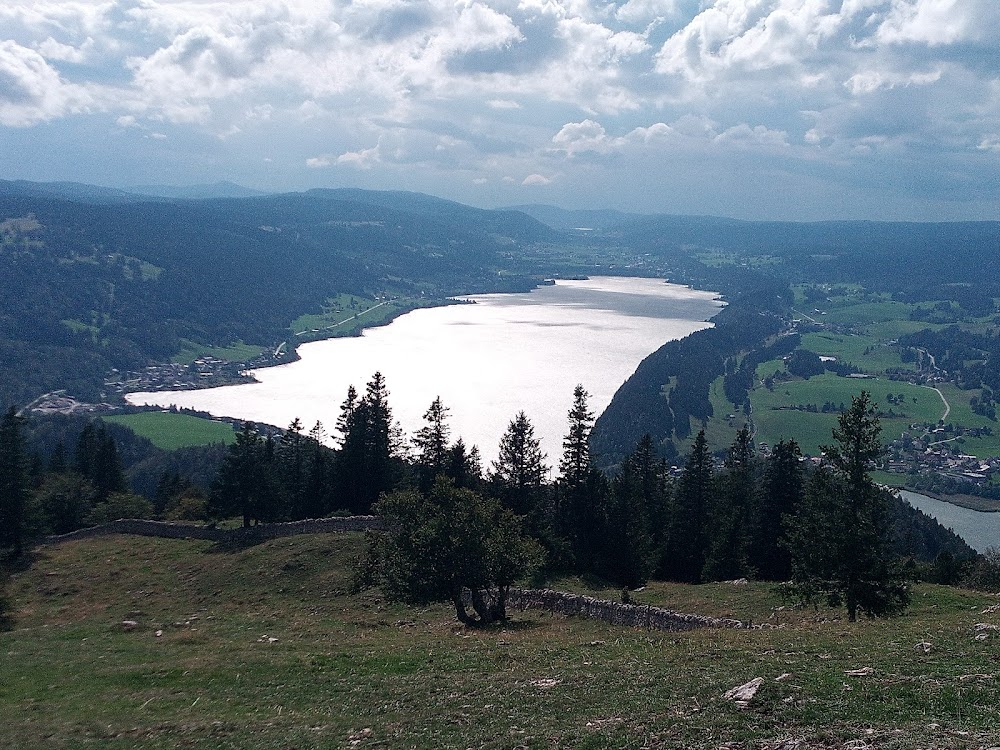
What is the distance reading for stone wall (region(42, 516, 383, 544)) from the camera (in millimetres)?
50250

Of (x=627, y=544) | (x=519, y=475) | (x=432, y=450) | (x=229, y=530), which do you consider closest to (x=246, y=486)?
(x=229, y=530)

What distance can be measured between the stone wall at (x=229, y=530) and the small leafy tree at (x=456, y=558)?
1658 centimetres

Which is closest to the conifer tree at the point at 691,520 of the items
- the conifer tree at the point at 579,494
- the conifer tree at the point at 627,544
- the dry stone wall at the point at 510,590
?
the conifer tree at the point at 627,544

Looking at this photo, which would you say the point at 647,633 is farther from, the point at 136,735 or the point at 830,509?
the point at 136,735

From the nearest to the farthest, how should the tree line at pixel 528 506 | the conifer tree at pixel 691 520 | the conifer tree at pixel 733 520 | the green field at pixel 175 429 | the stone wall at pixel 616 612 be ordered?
the tree line at pixel 528 506, the stone wall at pixel 616 612, the conifer tree at pixel 733 520, the conifer tree at pixel 691 520, the green field at pixel 175 429

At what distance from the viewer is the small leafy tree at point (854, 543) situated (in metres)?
25.9

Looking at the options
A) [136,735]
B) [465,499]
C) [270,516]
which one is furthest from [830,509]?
[270,516]

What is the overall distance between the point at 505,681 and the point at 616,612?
10.8 metres

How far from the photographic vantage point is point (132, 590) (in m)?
44.9

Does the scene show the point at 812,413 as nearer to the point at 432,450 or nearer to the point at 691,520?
the point at 691,520

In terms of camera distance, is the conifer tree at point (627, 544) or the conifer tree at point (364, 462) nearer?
the conifer tree at point (627, 544)

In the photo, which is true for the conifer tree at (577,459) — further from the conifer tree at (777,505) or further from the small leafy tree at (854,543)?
the small leafy tree at (854,543)

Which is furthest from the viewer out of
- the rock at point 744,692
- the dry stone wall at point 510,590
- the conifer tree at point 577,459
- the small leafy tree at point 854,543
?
the conifer tree at point 577,459

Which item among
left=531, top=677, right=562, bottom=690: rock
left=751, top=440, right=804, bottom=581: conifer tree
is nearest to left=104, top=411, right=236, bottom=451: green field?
left=751, top=440, right=804, bottom=581: conifer tree
